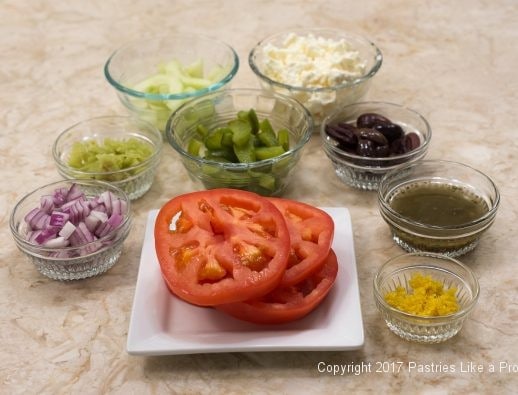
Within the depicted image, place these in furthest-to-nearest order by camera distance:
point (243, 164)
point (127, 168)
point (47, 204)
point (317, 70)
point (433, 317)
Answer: point (317, 70)
point (127, 168)
point (243, 164)
point (47, 204)
point (433, 317)

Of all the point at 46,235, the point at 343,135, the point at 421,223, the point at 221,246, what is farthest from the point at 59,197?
the point at 421,223

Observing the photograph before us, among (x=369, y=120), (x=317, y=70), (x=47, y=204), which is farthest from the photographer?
(x=317, y=70)

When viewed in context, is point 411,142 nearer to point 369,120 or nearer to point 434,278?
point 369,120

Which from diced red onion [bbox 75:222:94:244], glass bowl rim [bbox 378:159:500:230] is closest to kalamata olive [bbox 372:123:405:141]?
glass bowl rim [bbox 378:159:500:230]

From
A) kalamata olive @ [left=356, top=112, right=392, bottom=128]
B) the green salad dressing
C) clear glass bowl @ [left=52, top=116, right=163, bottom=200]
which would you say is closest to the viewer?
the green salad dressing

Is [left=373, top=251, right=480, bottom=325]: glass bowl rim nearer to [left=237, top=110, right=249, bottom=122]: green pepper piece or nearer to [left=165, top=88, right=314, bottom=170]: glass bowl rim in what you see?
[left=165, top=88, right=314, bottom=170]: glass bowl rim
